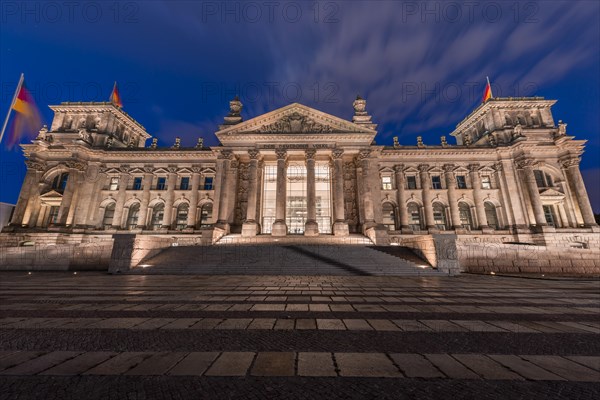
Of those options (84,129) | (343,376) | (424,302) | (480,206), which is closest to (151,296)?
(343,376)

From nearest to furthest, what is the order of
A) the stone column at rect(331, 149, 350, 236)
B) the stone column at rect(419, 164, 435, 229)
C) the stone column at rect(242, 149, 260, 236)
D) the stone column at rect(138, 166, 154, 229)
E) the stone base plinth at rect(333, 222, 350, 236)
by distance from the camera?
the stone base plinth at rect(333, 222, 350, 236) < the stone column at rect(331, 149, 350, 236) < the stone column at rect(242, 149, 260, 236) < the stone column at rect(419, 164, 435, 229) < the stone column at rect(138, 166, 154, 229)

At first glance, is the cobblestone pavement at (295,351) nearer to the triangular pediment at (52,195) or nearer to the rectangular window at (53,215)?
the rectangular window at (53,215)

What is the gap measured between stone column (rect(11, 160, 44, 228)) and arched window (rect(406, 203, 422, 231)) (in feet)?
160

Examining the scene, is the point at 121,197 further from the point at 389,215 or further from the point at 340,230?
the point at 389,215

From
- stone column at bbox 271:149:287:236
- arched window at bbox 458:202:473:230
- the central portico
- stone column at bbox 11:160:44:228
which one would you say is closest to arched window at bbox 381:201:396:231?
the central portico

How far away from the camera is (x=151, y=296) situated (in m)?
6.91

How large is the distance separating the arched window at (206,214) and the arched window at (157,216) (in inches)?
217

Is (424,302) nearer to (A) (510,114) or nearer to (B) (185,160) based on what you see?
(B) (185,160)

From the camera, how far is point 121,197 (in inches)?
1342

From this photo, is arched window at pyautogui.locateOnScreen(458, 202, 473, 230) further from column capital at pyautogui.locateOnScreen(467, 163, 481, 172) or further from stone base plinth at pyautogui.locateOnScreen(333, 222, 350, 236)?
stone base plinth at pyautogui.locateOnScreen(333, 222, 350, 236)

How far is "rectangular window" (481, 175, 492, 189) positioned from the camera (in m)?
33.4

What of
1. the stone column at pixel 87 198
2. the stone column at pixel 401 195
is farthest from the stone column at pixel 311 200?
the stone column at pixel 87 198

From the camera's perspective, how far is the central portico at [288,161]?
28.1 m

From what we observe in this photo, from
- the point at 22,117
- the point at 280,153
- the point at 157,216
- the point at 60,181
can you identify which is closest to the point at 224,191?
the point at 280,153
